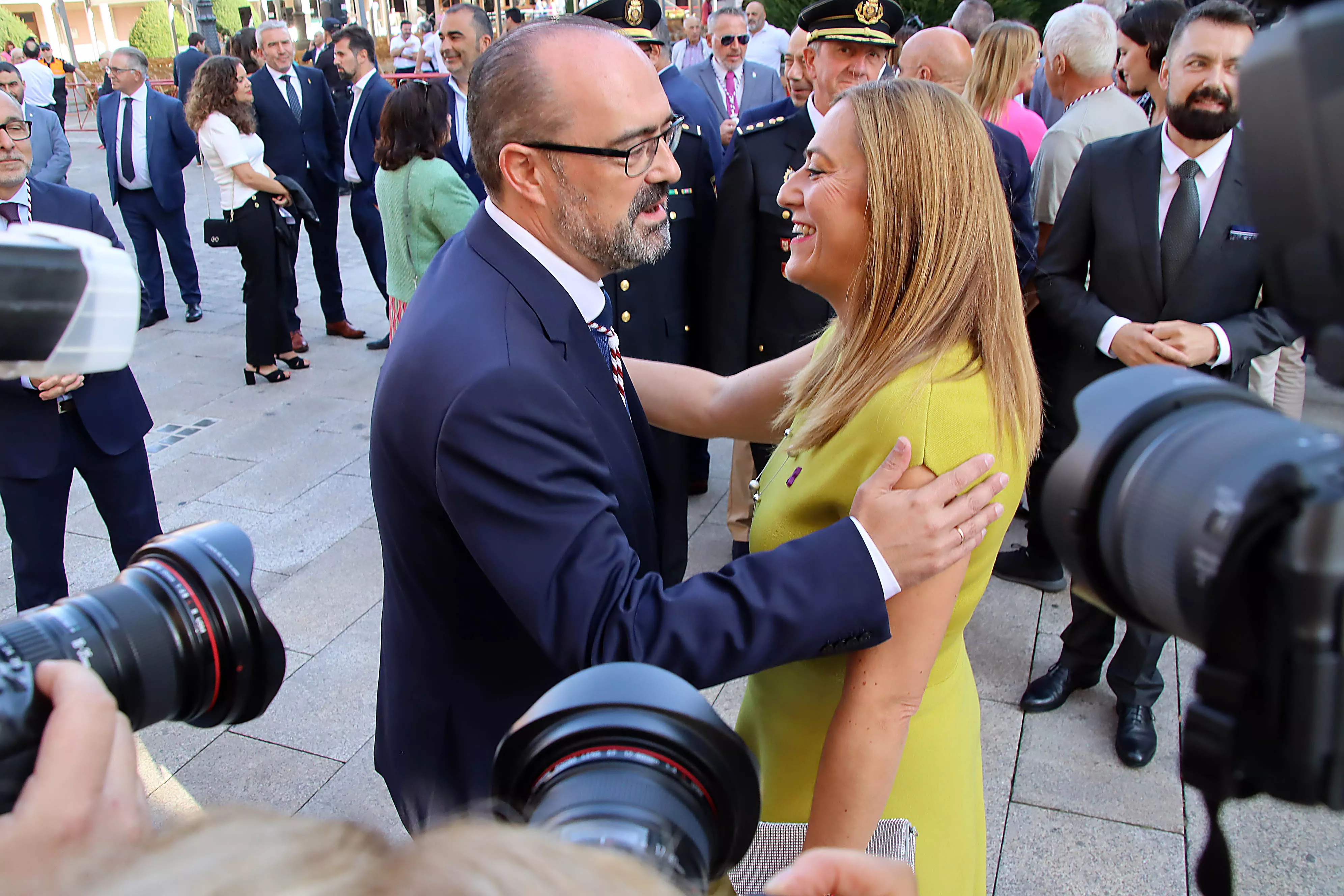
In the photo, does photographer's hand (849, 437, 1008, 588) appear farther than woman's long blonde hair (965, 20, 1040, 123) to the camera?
No

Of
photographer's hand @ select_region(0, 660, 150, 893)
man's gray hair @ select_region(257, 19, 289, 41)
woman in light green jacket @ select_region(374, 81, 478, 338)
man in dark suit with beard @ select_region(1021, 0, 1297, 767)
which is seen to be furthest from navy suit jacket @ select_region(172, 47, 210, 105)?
photographer's hand @ select_region(0, 660, 150, 893)

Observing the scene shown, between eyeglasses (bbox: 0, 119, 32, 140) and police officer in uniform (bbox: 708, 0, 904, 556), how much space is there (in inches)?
98.4

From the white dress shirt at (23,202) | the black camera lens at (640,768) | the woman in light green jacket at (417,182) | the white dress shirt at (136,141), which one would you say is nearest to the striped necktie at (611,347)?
the black camera lens at (640,768)

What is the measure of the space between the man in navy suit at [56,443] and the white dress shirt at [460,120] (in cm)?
264

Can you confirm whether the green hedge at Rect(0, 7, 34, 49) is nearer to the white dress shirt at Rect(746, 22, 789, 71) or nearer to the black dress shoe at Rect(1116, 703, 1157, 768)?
the white dress shirt at Rect(746, 22, 789, 71)

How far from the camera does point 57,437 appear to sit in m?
3.18

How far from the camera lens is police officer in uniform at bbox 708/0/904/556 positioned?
12.6 feet

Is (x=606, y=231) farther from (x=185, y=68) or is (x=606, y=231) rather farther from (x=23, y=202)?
(x=185, y=68)

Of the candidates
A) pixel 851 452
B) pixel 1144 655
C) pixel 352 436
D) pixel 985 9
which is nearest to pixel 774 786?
pixel 851 452

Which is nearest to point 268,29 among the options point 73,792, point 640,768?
point 73,792

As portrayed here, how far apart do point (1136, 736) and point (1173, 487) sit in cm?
260

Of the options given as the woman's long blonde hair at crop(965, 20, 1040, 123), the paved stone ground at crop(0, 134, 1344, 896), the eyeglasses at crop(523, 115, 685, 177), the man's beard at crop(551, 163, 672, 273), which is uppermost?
the woman's long blonde hair at crop(965, 20, 1040, 123)

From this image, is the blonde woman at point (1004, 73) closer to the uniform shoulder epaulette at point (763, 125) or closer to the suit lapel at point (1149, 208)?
the uniform shoulder epaulette at point (763, 125)

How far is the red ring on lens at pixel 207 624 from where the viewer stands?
43.4 inches
